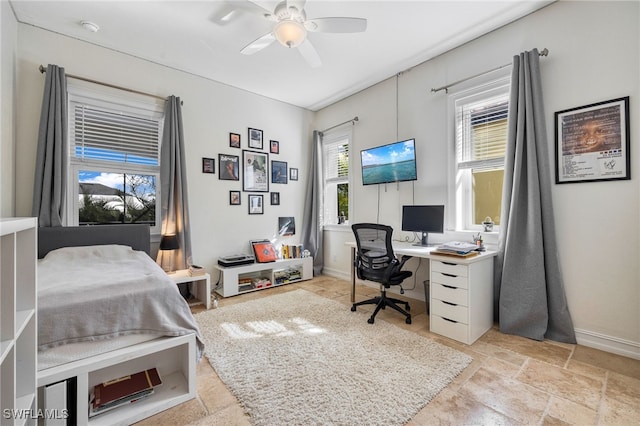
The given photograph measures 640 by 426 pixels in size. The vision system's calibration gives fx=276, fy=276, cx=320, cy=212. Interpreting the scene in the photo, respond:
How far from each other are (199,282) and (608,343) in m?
3.87

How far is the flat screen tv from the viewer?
3.30m

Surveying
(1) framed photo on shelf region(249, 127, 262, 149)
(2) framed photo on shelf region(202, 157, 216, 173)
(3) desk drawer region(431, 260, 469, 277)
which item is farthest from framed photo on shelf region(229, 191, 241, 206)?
(3) desk drawer region(431, 260, 469, 277)

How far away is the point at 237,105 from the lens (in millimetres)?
3961

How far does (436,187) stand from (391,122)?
109 centimetres

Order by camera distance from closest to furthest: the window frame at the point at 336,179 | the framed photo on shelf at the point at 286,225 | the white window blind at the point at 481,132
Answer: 1. the white window blind at the point at 481,132
2. the window frame at the point at 336,179
3. the framed photo on shelf at the point at 286,225

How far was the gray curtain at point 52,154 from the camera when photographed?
2535mm

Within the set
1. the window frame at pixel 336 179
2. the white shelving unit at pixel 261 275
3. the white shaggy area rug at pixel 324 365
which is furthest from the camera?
the window frame at pixel 336 179

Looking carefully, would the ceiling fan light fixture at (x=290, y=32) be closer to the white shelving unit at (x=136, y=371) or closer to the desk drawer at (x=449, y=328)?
the white shelving unit at (x=136, y=371)

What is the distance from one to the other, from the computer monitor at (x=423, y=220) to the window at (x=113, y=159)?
2.98 metres

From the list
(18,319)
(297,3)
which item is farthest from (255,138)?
(18,319)

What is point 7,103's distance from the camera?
90.8 inches

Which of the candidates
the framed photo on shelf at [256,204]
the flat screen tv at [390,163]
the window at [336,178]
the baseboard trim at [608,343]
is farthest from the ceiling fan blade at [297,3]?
the baseboard trim at [608,343]

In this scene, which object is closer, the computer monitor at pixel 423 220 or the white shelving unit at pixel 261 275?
the computer monitor at pixel 423 220

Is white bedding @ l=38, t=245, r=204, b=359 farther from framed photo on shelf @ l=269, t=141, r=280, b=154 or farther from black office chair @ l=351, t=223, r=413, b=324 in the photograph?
framed photo on shelf @ l=269, t=141, r=280, b=154
